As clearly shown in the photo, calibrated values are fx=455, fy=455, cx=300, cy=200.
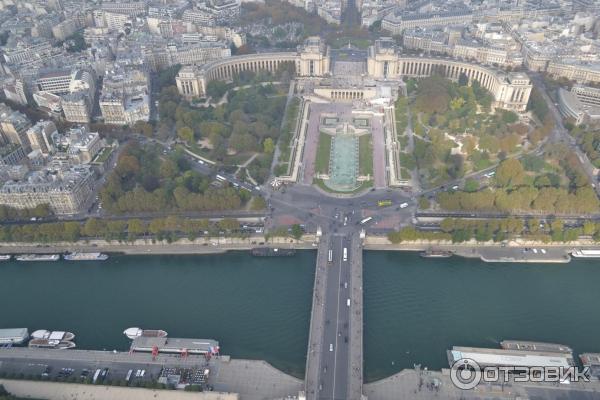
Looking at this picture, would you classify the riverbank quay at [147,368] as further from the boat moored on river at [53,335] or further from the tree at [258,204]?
the tree at [258,204]

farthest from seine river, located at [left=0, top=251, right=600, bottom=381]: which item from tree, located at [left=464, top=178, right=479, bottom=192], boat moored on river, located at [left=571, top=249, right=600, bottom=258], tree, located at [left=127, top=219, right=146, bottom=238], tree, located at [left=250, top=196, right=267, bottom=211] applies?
tree, located at [left=464, top=178, right=479, bottom=192]

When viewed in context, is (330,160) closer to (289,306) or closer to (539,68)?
(289,306)

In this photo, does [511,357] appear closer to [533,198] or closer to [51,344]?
[533,198]

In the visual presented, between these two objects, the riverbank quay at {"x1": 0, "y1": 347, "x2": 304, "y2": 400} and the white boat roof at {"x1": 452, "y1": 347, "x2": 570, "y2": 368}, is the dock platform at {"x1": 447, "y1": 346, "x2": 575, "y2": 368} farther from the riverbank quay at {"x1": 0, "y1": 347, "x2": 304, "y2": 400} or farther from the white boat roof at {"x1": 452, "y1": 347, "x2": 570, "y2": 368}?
the riverbank quay at {"x1": 0, "y1": 347, "x2": 304, "y2": 400}

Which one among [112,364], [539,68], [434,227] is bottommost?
[112,364]

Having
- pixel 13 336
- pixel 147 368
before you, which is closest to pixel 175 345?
pixel 147 368

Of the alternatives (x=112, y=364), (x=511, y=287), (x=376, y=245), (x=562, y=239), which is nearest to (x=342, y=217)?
(x=376, y=245)

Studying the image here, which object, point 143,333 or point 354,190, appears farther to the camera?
point 354,190
